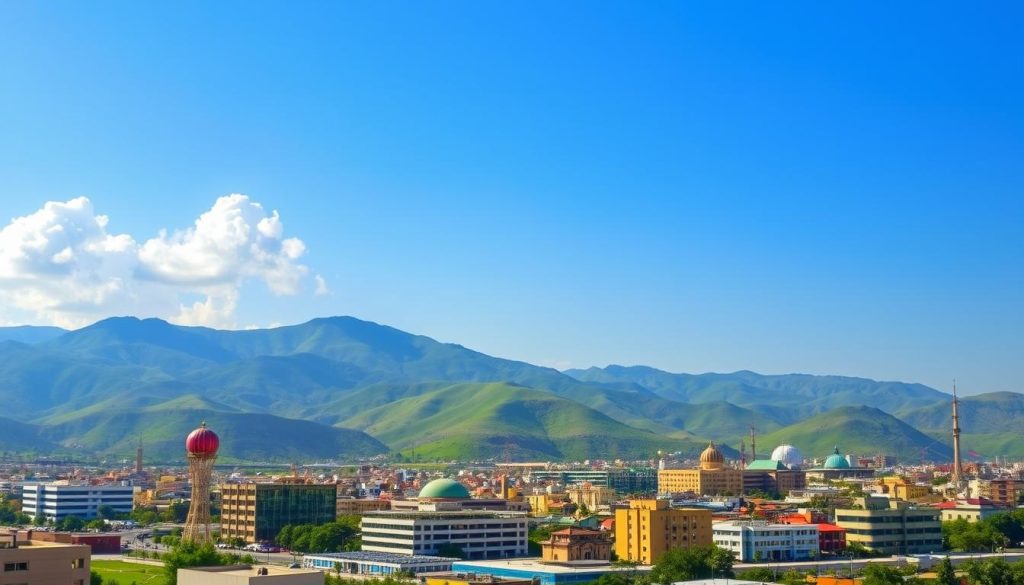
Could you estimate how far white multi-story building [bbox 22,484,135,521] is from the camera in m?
192

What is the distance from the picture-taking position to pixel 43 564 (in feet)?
175

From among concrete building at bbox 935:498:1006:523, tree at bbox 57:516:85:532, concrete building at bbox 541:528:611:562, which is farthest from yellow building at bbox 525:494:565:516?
concrete building at bbox 541:528:611:562

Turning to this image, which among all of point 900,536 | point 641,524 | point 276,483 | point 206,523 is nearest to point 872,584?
point 641,524

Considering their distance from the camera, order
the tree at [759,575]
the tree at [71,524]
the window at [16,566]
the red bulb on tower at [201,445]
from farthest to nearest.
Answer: the tree at [71,524] < the red bulb on tower at [201,445] < the tree at [759,575] < the window at [16,566]

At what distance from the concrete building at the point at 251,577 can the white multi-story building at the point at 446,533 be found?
6463 centimetres

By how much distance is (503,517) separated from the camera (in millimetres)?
128250

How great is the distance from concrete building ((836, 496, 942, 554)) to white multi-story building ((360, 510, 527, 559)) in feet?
107

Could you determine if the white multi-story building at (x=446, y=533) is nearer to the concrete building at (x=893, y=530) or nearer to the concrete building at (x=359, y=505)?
the concrete building at (x=893, y=530)

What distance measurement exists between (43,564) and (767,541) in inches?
3057

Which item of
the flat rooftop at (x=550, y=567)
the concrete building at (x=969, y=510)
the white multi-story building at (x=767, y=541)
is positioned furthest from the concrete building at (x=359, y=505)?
the concrete building at (x=969, y=510)

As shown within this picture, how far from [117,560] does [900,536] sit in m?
74.8

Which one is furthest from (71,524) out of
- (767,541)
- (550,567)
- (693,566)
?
(693,566)

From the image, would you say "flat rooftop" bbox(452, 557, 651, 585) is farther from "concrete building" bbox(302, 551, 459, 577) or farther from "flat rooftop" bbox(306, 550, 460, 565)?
"flat rooftop" bbox(306, 550, 460, 565)

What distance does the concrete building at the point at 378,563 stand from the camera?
339 ft
